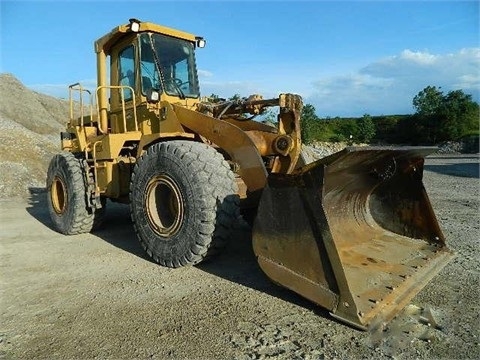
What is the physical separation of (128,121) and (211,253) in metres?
2.68

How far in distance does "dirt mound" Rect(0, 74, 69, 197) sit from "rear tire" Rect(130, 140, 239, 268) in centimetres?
799

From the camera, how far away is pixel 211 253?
417 cm

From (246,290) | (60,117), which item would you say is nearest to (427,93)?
(60,117)

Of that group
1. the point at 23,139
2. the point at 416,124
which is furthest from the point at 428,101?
the point at 23,139

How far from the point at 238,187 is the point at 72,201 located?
2.93m

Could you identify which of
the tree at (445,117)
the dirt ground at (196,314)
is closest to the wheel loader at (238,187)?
the dirt ground at (196,314)

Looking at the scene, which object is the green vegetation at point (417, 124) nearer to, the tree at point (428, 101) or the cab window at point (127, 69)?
the tree at point (428, 101)

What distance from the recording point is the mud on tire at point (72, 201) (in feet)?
20.2

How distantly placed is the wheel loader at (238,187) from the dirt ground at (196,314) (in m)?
0.18

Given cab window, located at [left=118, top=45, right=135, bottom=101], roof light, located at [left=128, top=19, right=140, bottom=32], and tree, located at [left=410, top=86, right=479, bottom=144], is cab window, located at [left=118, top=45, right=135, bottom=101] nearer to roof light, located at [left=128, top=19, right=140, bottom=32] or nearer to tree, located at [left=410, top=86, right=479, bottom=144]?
roof light, located at [left=128, top=19, right=140, bottom=32]

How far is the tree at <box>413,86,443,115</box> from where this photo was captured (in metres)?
45.3

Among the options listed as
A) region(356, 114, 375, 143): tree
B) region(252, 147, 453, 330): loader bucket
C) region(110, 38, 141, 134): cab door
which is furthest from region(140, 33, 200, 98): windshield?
region(356, 114, 375, 143): tree

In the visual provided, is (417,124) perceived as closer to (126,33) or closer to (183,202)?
(126,33)

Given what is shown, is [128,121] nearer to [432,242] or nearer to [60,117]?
[432,242]
